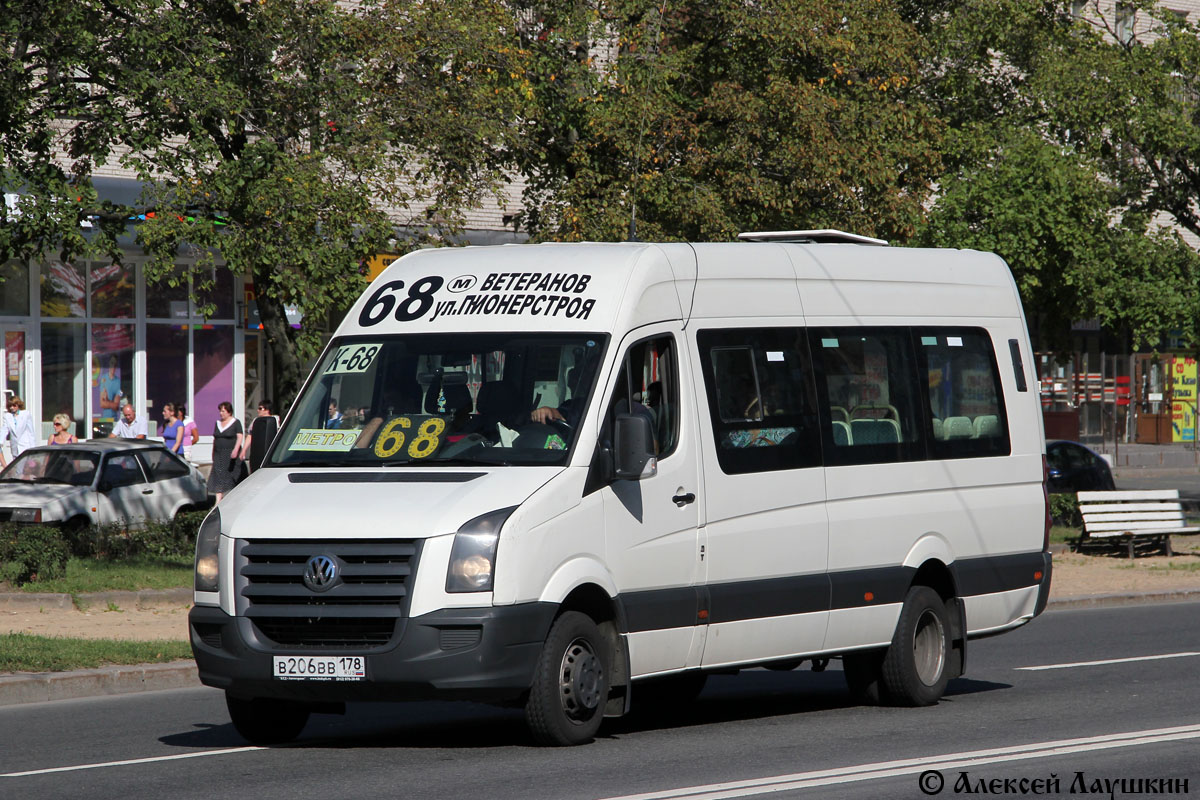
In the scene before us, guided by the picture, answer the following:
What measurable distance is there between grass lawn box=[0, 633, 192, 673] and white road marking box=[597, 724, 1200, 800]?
614 cm

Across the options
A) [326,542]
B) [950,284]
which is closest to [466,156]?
[950,284]

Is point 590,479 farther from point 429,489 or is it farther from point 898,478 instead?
point 898,478

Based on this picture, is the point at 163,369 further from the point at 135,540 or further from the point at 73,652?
the point at 73,652

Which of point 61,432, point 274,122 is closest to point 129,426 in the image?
point 61,432

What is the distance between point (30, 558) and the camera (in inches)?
642

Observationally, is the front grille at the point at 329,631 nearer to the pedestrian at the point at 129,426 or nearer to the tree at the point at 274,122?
the tree at the point at 274,122

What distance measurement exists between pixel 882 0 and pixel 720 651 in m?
15.6

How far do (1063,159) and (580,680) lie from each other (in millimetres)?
20099

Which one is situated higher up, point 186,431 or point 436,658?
Answer: point 186,431

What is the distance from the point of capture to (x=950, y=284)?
11.3 m

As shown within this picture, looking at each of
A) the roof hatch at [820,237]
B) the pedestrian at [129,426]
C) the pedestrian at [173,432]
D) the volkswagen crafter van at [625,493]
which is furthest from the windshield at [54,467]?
the volkswagen crafter van at [625,493]

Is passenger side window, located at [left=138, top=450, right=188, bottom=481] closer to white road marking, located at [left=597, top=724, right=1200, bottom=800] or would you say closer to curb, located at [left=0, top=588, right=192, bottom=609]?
curb, located at [left=0, top=588, right=192, bottom=609]

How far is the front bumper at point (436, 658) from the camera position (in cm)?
783

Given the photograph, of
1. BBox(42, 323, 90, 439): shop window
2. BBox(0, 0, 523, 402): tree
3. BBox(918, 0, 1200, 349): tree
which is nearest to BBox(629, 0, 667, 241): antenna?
BBox(0, 0, 523, 402): tree
